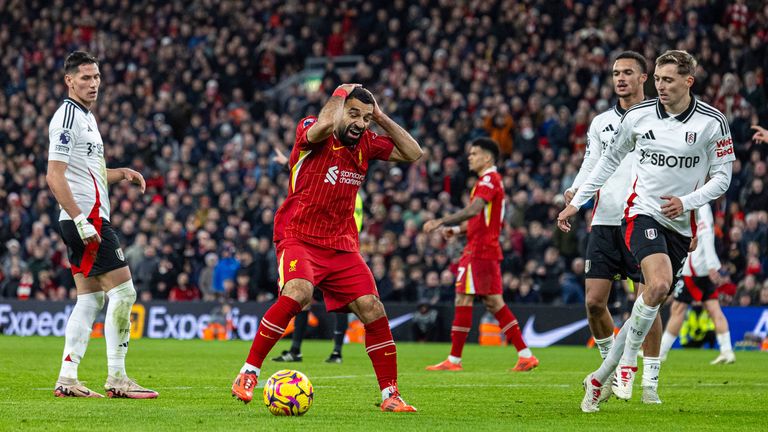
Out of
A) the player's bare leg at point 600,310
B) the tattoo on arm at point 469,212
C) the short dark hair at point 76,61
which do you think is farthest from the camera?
the tattoo on arm at point 469,212

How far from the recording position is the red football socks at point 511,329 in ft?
44.1

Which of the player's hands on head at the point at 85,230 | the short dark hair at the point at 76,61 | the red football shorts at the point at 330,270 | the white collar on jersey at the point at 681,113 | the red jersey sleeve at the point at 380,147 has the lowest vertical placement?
the red football shorts at the point at 330,270

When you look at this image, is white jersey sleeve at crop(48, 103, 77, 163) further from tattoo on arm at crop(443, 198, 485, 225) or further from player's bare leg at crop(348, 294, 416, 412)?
tattoo on arm at crop(443, 198, 485, 225)

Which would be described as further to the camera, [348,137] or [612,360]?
[612,360]

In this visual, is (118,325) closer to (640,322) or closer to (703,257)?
(640,322)

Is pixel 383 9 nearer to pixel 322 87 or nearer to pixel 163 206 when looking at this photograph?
pixel 322 87

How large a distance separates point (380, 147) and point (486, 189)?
5.26 m

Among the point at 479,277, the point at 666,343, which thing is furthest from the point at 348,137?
the point at 666,343

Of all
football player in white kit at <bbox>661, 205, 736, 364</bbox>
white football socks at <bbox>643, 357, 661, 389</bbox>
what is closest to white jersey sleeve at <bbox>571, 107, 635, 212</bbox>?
white football socks at <bbox>643, 357, 661, 389</bbox>

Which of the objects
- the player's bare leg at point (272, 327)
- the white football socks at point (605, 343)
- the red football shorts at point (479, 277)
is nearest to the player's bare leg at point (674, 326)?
the red football shorts at point (479, 277)

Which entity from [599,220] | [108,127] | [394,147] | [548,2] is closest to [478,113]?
[548,2]

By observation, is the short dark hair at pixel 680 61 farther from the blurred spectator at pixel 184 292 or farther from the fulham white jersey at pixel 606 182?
the blurred spectator at pixel 184 292

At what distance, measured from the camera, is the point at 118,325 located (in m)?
9.38

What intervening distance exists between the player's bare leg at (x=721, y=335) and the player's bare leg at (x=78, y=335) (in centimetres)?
853
